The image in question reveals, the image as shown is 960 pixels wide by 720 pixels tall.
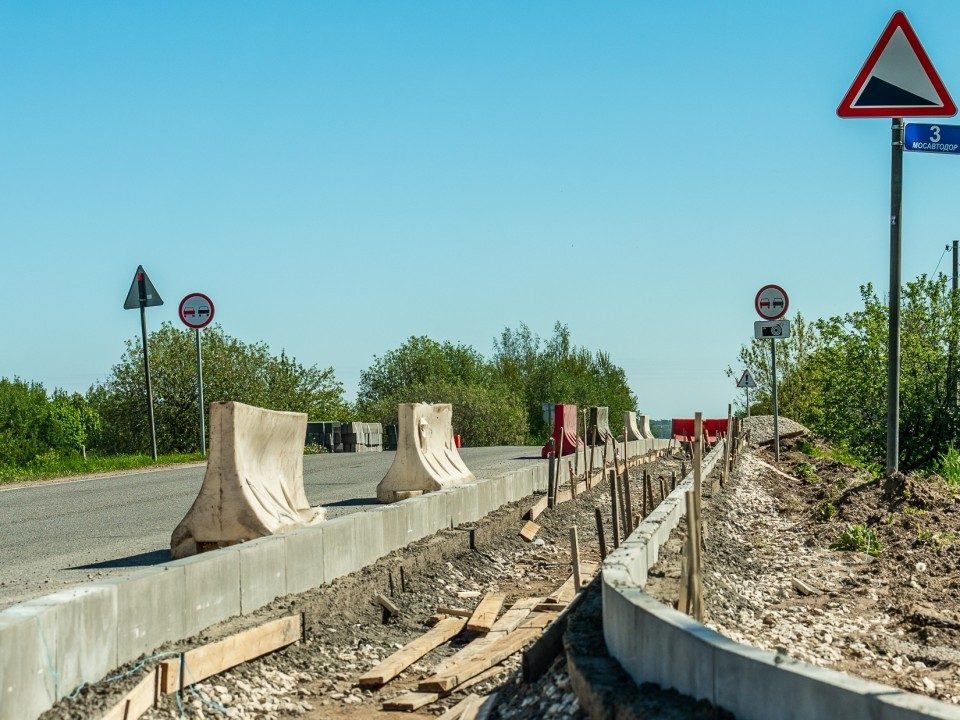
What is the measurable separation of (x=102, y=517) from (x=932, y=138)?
9775 millimetres

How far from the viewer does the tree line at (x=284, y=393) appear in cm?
4825

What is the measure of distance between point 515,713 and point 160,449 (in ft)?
142

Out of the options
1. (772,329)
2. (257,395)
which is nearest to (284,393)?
(257,395)

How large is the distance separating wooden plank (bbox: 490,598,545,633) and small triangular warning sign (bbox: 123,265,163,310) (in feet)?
52.6

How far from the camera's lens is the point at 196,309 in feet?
78.1

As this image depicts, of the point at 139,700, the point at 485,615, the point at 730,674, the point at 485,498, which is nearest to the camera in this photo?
the point at 730,674

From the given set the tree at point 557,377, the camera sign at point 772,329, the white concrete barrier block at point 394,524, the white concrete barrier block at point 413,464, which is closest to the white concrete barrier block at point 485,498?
the white concrete barrier block at point 413,464

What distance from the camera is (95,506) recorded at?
14102 millimetres

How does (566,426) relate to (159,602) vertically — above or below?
above

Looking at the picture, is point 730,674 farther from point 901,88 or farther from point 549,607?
point 901,88

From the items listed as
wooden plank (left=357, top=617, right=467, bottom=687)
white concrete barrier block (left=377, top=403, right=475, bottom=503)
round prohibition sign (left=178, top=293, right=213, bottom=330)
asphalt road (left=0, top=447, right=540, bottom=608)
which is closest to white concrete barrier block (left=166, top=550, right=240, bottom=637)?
wooden plank (left=357, top=617, right=467, bottom=687)

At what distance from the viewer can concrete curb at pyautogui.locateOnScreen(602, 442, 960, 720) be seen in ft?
10.8

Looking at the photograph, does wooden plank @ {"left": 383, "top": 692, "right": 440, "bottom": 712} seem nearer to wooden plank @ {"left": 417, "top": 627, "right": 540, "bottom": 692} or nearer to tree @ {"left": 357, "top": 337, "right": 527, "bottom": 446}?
wooden plank @ {"left": 417, "top": 627, "right": 540, "bottom": 692}

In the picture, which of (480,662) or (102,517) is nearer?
(480,662)
